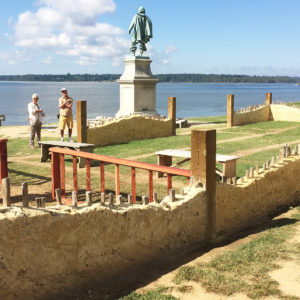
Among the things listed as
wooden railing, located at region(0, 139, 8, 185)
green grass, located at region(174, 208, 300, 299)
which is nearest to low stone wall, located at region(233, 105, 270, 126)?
wooden railing, located at region(0, 139, 8, 185)

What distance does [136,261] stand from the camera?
541 centimetres

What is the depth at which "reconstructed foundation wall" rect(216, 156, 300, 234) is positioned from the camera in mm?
6758

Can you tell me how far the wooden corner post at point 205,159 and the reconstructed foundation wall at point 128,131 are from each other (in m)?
10.1

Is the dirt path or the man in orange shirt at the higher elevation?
the man in orange shirt

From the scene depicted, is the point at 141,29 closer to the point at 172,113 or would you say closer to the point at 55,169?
the point at 172,113

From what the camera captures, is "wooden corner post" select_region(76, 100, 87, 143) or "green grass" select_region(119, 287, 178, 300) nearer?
"green grass" select_region(119, 287, 178, 300)

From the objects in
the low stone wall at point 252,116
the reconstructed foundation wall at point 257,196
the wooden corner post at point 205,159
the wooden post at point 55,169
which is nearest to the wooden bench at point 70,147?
the wooden post at point 55,169

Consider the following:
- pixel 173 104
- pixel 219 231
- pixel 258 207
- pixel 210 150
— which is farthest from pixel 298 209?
pixel 173 104

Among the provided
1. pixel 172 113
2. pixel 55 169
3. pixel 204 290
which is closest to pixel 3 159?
pixel 55 169

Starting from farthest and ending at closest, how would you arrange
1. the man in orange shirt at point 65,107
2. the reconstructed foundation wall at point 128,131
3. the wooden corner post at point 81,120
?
the reconstructed foundation wall at point 128,131, the man in orange shirt at point 65,107, the wooden corner post at point 81,120

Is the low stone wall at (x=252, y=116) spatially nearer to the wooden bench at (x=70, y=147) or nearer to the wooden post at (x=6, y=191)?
the wooden bench at (x=70, y=147)

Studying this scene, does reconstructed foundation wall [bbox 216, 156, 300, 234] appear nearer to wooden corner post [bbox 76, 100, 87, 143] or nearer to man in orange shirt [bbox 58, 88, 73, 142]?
wooden corner post [bbox 76, 100, 87, 143]

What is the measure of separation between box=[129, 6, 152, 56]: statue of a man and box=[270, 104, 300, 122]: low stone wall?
9.05 metres

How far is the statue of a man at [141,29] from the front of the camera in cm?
2394
